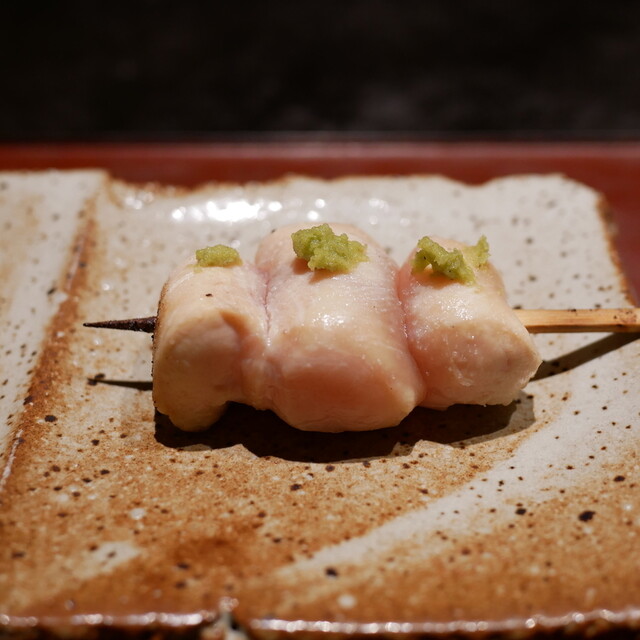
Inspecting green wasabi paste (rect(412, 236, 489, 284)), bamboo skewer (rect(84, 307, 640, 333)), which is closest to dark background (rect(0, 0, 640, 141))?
bamboo skewer (rect(84, 307, 640, 333))

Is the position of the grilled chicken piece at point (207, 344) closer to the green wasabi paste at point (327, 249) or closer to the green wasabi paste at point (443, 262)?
the green wasabi paste at point (327, 249)

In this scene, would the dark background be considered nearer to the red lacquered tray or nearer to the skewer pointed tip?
the red lacquered tray

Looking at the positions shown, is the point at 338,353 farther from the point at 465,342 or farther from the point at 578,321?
the point at 578,321

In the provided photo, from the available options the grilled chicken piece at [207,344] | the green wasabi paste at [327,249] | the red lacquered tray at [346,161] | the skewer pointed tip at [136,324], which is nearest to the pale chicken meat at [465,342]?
the green wasabi paste at [327,249]

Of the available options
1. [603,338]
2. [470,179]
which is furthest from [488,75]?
[603,338]

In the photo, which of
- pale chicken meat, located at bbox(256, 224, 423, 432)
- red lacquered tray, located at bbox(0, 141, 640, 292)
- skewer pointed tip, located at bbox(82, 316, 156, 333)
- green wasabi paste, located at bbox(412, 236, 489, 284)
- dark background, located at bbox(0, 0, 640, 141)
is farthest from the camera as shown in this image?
dark background, located at bbox(0, 0, 640, 141)

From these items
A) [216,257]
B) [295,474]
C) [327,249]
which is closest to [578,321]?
[327,249]
